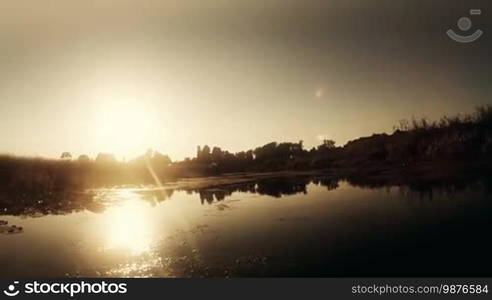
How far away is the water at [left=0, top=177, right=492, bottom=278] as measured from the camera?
423 inches

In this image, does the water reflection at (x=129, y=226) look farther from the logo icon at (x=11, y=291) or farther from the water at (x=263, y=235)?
the logo icon at (x=11, y=291)

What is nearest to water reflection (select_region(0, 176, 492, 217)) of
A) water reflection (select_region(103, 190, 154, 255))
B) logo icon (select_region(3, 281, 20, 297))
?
water reflection (select_region(103, 190, 154, 255))

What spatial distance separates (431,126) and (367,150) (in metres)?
4.02

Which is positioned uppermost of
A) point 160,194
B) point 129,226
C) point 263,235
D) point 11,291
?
point 160,194

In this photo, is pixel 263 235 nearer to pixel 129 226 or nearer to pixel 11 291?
pixel 129 226

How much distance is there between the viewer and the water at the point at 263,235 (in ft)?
35.2

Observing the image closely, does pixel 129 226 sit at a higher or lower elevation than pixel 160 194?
lower

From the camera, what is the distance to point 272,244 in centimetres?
1218

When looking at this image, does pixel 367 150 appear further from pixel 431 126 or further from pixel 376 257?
pixel 376 257

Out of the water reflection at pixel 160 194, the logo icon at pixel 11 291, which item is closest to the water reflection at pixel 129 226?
the water reflection at pixel 160 194

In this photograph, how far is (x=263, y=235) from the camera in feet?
42.7

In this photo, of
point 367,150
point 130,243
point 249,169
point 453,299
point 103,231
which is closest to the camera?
point 453,299

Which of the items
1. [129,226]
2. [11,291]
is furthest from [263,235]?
[11,291]

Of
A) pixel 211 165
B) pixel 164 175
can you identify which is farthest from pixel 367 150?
pixel 164 175
